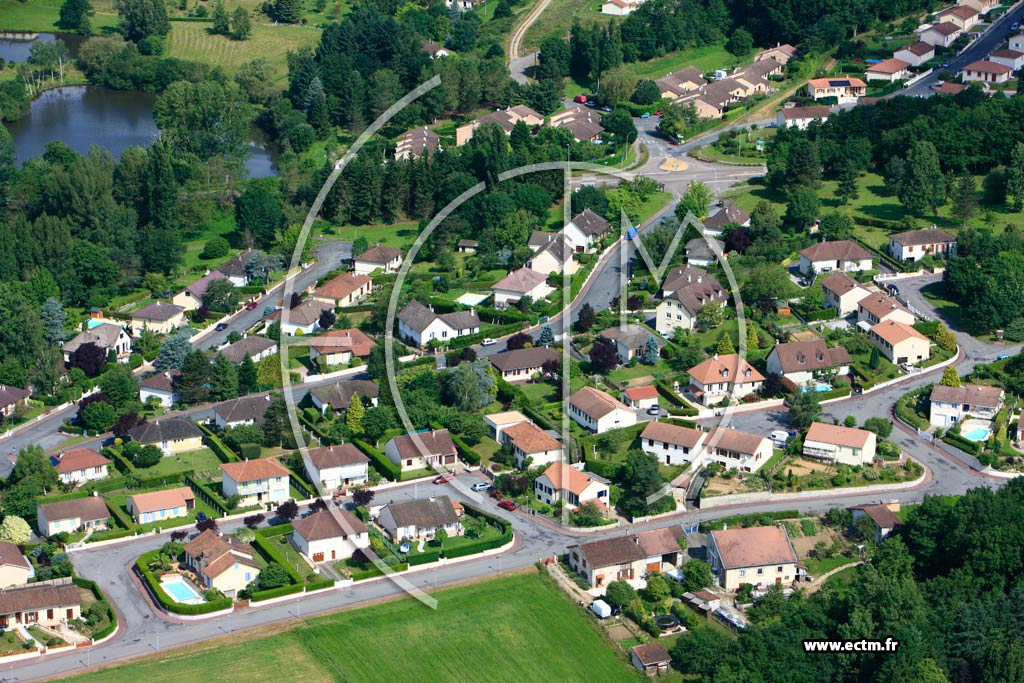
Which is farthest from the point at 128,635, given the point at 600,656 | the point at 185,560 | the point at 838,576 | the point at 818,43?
A: the point at 818,43

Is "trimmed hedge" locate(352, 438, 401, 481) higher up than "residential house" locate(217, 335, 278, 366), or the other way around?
"residential house" locate(217, 335, 278, 366)

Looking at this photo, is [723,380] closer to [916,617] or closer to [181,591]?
[916,617]

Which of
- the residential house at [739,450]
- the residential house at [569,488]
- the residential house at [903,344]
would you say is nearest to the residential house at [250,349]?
the residential house at [569,488]

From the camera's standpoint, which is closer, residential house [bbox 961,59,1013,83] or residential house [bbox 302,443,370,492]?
residential house [bbox 302,443,370,492]

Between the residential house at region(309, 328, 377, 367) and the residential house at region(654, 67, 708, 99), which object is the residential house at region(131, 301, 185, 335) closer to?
the residential house at region(309, 328, 377, 367)

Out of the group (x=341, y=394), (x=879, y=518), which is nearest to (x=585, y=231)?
(x=341, y=394)

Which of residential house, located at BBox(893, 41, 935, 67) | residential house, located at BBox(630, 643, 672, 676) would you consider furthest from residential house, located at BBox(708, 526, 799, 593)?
residential house, located at BBox(893, 41, 935, 67)

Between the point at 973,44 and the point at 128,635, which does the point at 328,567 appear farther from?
the point at 973,44

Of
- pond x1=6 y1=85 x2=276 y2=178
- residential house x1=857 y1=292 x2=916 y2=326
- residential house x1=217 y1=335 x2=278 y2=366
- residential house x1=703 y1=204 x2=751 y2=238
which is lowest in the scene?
residential house x1=217 y1=335 x2=278 y2=366

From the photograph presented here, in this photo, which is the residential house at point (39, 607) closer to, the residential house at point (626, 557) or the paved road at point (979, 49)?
the residential house at point (626, 557)
